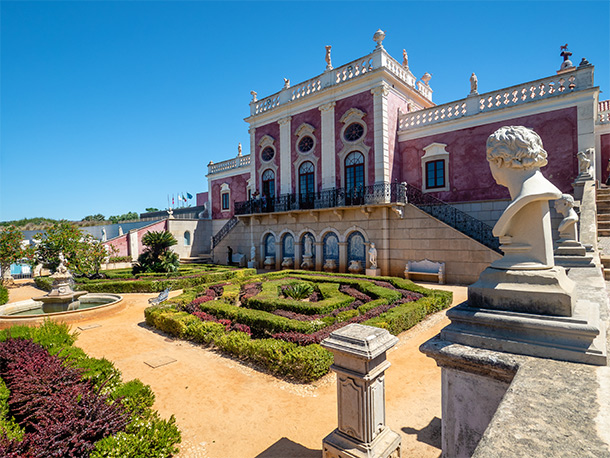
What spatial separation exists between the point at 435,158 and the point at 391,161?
94.6 inches

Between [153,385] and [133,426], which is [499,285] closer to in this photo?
[133,426]

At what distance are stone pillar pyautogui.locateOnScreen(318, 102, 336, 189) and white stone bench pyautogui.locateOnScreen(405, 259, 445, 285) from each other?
7.04 m

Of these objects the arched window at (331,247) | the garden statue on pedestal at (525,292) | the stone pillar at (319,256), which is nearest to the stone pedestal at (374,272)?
the arched window at (331,247)

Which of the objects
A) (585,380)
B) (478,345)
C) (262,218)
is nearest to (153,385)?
(478,345)

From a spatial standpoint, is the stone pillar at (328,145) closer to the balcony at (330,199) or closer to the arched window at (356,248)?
the balcony at (330,199)

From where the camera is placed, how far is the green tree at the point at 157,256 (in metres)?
18.3

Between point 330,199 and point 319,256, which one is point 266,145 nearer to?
point 330,199

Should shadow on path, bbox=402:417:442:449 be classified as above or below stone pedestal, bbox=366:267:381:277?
below

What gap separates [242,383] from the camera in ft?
20.0

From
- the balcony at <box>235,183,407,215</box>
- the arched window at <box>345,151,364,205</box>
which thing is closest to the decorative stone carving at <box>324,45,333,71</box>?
the arched window at <box>345,151,364,205</box>

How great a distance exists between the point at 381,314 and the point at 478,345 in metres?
6.42

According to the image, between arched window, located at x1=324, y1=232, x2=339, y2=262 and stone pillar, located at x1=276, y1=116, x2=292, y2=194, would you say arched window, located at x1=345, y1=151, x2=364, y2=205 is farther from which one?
stone pillar, located at x1=276, y1=116, x2=292, y2=194

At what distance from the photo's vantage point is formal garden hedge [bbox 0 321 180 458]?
10.6 feet

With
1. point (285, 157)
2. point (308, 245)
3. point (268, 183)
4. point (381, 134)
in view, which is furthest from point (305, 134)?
point (308, 245)
